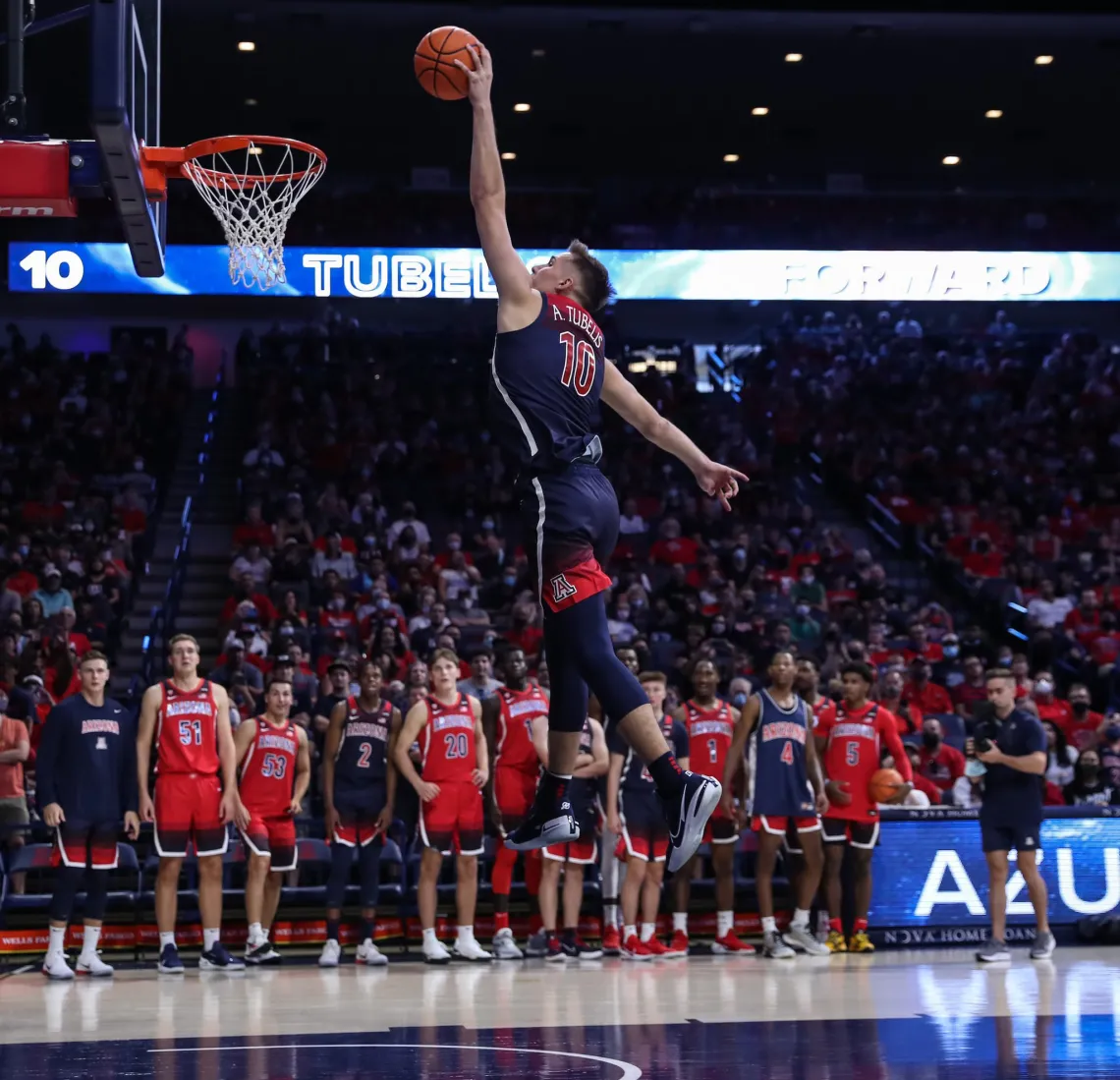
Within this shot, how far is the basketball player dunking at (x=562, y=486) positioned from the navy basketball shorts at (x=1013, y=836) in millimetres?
7072

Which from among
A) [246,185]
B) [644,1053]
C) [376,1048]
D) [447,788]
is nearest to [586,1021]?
[644,1053]

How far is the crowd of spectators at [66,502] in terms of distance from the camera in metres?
13.4

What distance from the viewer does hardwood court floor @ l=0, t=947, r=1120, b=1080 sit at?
6973 millimetres

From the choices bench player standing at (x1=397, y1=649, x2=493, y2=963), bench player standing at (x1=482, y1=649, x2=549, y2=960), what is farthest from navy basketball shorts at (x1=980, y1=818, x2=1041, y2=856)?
bench player standing at (x1=397, y1=649, x2=493, y2=963)

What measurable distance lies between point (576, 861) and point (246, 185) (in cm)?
554

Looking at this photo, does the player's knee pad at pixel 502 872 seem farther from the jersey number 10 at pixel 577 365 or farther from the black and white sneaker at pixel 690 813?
the jersey number 10 at pixel 577 365

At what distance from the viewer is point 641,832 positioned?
11742 millimetres

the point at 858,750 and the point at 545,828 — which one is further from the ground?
the point at 858,750

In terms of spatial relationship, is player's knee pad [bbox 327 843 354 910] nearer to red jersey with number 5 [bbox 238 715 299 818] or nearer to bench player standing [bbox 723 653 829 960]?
red jersey with number 5 [bbox 238 715 299 818]

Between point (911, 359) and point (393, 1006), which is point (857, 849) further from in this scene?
point (911, 359)

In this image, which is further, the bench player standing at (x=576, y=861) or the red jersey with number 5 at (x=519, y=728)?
the red jersey with number 5 at (x=519, y=728)

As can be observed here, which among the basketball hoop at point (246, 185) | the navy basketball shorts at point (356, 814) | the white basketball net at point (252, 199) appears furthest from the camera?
the navy basketball shorts at point (356, 814)

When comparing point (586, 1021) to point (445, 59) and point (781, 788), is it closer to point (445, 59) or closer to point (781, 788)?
point (781, 788)

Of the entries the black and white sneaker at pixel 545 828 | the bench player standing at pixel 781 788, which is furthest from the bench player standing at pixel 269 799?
the black and white sneaker at pixel 545 828
